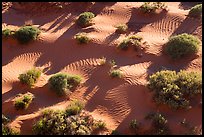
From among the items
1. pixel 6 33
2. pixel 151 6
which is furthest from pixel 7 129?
pixel 151 6

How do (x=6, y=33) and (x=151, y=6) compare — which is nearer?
(x=6, y=33)

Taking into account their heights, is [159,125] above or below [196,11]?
below

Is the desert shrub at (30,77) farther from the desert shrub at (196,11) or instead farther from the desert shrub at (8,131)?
the desert shrub at (196,11)

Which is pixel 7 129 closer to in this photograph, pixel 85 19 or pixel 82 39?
pixel 82 39

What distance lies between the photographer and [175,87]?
1449 centimetres

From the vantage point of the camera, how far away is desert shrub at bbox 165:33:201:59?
1652 centimetres

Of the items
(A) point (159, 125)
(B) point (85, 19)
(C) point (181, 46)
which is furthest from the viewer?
(B) point (85, 19)

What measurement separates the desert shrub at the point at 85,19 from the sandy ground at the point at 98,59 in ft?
0.95

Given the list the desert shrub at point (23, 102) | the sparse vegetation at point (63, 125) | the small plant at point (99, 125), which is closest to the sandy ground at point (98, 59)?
the desert shrub at point (23, 102)

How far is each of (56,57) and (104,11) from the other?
13.9 ft

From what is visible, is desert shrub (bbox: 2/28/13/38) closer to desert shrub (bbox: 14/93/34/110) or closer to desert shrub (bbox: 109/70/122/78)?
desert shrub (bbox: 14/93/34/110)

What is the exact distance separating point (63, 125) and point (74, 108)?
868 mm

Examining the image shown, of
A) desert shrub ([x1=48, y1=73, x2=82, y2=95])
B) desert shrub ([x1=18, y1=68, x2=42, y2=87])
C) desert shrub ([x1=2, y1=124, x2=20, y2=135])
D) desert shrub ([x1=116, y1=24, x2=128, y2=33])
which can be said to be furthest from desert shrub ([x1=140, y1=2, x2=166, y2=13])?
desert shrub ([x1=2, y1=124, x2=20, y2=135])

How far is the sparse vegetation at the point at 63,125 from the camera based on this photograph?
13.6 metres
